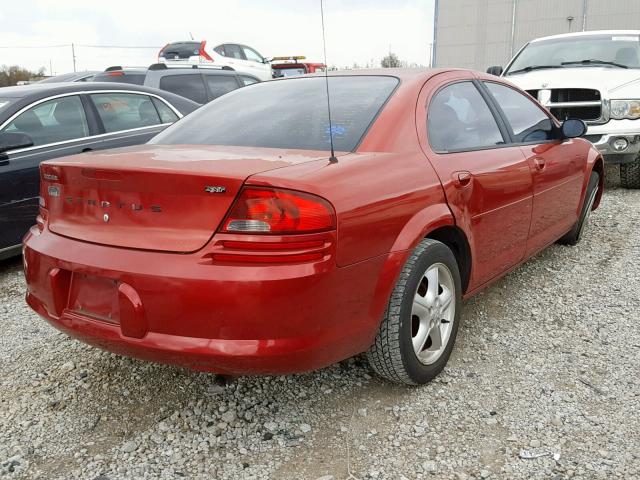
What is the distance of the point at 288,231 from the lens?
79.5 inches

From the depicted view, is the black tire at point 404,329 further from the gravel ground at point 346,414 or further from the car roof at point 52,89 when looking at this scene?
the car roof at point 52,89

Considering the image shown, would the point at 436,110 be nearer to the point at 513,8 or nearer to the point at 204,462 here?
the point at 204,462

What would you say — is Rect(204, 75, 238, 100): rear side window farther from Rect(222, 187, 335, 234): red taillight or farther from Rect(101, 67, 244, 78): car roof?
Rect(222, 187, 335, 234): red taillight

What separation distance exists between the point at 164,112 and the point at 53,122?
134 centimetres

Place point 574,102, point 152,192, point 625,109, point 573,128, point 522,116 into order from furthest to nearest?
point 574,102 → point 625,109 → point 573,128 → point 522,116 → point 152,192

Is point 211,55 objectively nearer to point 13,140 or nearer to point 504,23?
point 13,140

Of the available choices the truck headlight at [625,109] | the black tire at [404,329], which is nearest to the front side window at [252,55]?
the truck headlight at [625,109]

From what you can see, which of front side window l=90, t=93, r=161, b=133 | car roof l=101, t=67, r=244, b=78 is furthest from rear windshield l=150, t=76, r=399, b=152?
car roof l=101, t=67, r=244, b=78

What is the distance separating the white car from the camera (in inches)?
534

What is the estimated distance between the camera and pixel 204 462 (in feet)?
7.40

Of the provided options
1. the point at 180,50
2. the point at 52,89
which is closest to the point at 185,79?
the point at 52,89

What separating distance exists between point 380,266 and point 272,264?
493 mm

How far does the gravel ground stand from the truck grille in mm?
3661

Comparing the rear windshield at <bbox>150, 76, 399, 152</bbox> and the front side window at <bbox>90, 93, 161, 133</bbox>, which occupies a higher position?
the rear windshield at <bbox>150, 76, 399, 152</bbox>
